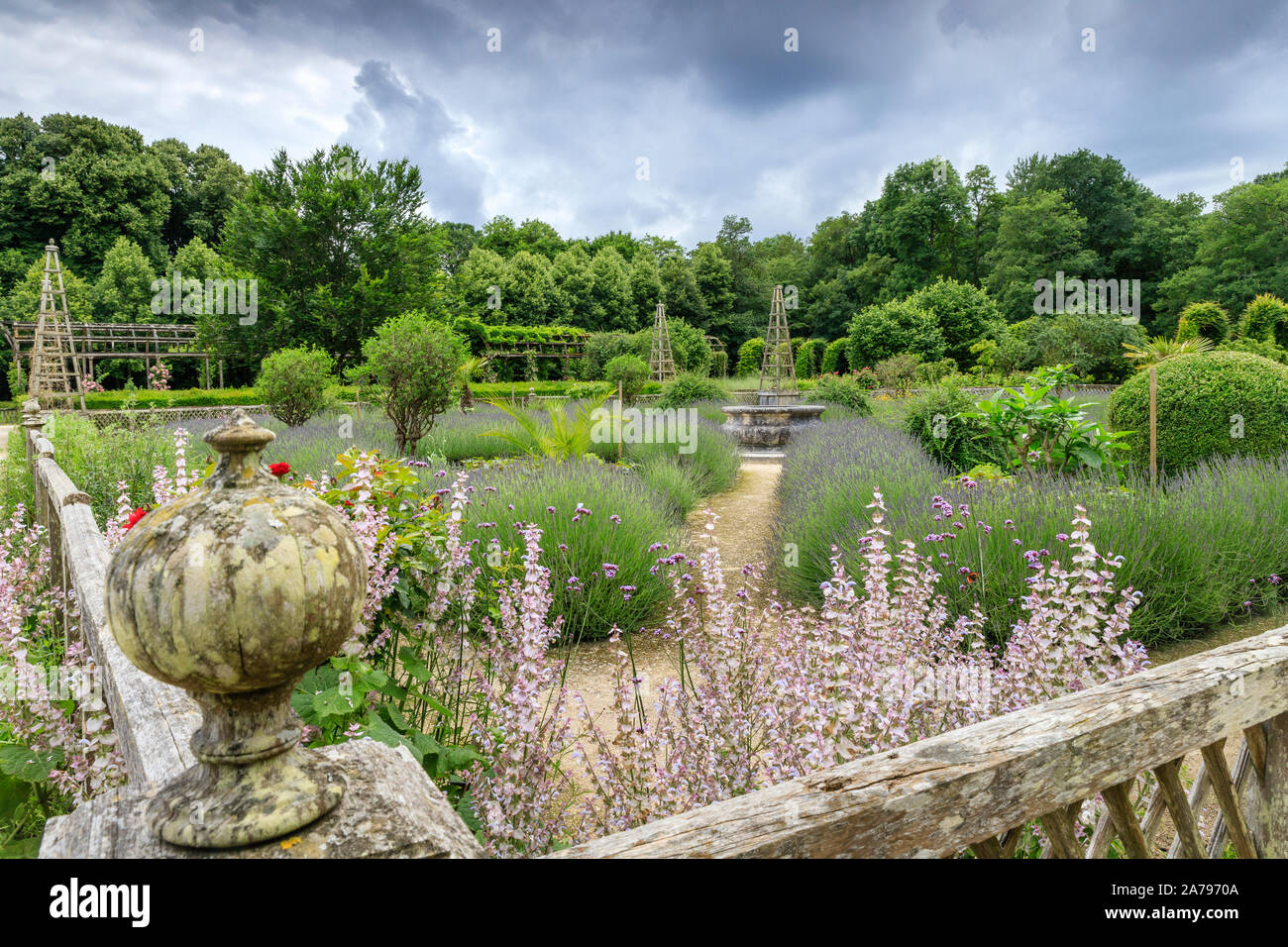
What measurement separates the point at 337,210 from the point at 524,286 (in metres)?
12.8

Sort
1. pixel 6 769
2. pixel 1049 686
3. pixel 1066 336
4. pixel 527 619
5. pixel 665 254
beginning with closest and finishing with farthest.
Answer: pixel 6 769 → pixel 527 619 → pixel 1049 686 → pixel 1066 336 → pixel 665 254

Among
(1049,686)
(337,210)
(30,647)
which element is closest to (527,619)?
(1049,686)

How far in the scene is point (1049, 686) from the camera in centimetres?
240

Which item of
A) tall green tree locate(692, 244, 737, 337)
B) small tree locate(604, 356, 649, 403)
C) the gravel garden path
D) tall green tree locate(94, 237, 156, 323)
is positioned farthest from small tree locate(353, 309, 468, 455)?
tall green tree locate(692, 244, 737, 337)

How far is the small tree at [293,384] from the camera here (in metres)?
12.2

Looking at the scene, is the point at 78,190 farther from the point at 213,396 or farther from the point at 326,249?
the point at 213,396

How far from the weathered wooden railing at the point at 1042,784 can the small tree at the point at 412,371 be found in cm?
837

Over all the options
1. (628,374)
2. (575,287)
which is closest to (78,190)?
(575,287)

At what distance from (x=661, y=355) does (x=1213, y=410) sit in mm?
18230

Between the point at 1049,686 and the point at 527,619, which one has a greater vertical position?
the point at 527,619

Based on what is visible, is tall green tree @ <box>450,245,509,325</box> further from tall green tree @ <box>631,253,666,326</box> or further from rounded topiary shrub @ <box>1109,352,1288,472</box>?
rounded topiary shrub @ <box>1109,352,1288,472</box>

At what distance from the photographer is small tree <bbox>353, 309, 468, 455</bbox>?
8.74 m

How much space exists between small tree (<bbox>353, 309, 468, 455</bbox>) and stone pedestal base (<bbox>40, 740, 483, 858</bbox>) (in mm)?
8334
